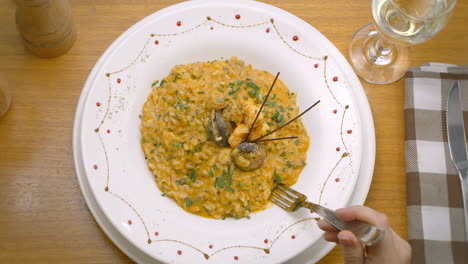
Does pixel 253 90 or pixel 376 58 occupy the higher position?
pixel 376 58

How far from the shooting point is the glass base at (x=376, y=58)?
2955 mm

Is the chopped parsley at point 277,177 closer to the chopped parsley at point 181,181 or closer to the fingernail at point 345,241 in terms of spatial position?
the chopped parsley at point 181,181

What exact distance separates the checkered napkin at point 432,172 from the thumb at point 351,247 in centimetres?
79

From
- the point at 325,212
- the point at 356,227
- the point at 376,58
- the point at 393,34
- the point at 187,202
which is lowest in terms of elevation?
the point at 187,202

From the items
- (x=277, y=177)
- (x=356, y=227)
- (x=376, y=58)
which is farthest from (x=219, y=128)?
(x=376, y=58)

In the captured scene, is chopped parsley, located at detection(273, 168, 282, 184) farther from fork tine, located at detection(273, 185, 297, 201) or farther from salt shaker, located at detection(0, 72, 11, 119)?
salt shaker, located at detection(0, 72, 11, 119)

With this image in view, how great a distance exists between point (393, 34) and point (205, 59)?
116 centimetres

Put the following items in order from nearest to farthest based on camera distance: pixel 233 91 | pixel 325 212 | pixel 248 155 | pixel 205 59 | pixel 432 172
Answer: pixel 325 212 < pixel 248 155 < pixel 233 91 < pixel 432 172 < pixel 205 59

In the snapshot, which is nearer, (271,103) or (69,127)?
(271,103)

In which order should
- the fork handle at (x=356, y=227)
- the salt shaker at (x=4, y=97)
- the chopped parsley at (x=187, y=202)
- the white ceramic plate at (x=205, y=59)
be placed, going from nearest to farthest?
1. the fork handle at (x=356, y=227)
2. the white ceramic plate at (x=205, y=59)
3. the chopped parsley at (x=187, y=202)
4. the salt shaker at (x=4, y=97)

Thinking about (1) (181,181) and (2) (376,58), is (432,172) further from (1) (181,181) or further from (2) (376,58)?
(1) (181,181)

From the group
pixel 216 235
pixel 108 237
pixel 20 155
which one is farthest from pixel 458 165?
pixel 20 155

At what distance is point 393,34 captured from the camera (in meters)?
2.58

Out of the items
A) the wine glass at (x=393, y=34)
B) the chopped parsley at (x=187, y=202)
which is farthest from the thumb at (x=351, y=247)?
the wine glass at (x=393, y=34)
